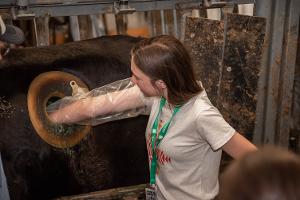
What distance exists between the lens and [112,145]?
2105 mm

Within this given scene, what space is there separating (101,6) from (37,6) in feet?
1.11

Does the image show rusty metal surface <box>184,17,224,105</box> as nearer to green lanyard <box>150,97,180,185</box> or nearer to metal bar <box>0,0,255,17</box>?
metal bar <box>0,0,255,17</box>

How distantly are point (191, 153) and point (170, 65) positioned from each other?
36cm

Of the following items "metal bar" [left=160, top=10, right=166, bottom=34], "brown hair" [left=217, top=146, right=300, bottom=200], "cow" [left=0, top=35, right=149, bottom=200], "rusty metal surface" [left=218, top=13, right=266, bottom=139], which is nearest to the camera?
"brown hair" [left=217, top=146, right=300, bottom=200]

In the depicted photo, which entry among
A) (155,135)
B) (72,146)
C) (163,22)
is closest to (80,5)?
(72,146)

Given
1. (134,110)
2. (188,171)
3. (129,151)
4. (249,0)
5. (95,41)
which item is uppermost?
(249,0)

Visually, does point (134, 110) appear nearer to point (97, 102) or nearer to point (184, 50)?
point (97, 102)

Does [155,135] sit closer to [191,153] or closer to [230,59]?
[191,153]

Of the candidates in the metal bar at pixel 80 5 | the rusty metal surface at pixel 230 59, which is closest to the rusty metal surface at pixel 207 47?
the rusty metal surface at pixel 230 59

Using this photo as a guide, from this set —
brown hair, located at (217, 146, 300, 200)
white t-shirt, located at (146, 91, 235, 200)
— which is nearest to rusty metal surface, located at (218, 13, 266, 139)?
white t-shirt, located at (146, 91, 235, 200)

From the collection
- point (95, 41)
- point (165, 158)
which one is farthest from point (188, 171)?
point (95, 41)

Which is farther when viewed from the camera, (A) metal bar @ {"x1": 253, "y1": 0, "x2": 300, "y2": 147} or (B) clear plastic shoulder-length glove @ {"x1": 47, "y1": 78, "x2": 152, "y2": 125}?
(A) metal bar @ {"x1": 253, "y1": 0, "x2": 300, "y2": 147}

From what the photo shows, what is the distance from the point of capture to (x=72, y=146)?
196 cm

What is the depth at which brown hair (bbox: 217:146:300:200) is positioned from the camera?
0.77 m
